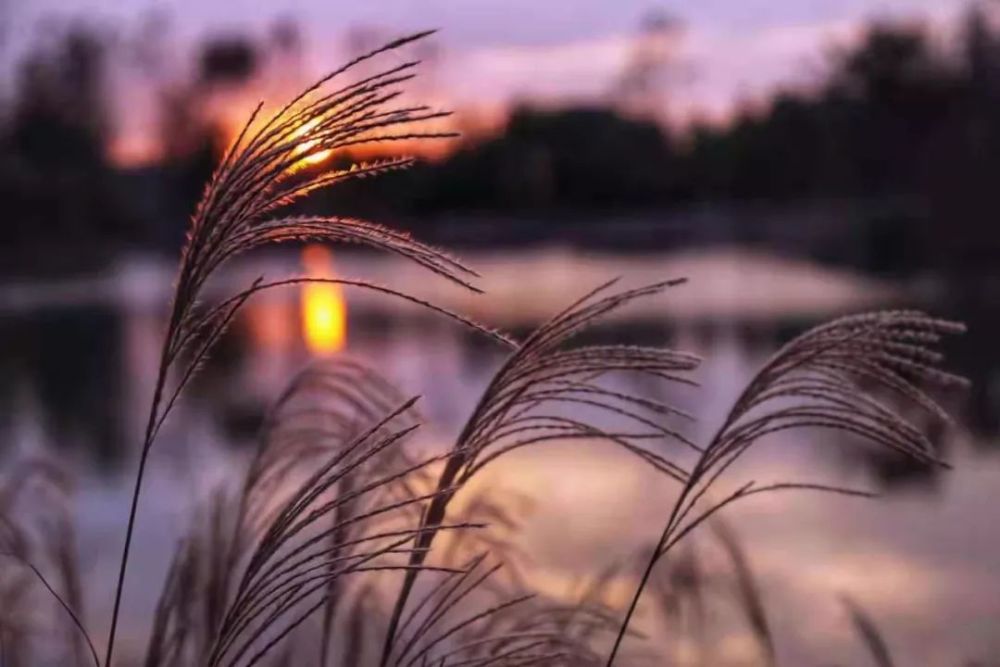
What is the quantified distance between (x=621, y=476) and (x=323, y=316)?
15.1m

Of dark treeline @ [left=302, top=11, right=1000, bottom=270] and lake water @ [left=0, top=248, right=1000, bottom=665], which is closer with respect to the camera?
lake water @ [left=0, top=248, right=1000, bottom=665]

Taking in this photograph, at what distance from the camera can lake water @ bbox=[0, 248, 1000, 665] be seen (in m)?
6.22

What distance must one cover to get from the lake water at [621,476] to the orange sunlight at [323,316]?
26cm

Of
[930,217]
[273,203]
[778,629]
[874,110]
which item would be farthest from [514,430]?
[874,110]

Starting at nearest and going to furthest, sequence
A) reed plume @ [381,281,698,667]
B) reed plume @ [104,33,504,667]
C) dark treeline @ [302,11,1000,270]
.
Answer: reed plume @ [104,33,504,667] < reed plume @ [381,281,698,667] < dark treeline @ [302,11,1000,270]

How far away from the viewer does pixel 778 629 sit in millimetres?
6137

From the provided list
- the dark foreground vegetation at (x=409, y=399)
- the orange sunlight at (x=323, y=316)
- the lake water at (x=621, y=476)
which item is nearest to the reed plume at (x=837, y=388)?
the dark foreground vegetation at (x=409, y=399)

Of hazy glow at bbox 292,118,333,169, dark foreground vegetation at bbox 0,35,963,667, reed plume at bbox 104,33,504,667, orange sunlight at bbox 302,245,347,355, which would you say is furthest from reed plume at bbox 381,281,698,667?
orange sunlight at bbox 302,245,347,355

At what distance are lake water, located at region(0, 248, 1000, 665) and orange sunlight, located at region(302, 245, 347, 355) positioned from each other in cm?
26

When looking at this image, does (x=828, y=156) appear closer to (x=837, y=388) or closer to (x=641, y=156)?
(x=641, y=156)

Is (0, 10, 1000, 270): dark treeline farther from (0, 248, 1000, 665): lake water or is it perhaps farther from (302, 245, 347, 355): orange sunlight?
(0, 248, 1000, 665): lake water

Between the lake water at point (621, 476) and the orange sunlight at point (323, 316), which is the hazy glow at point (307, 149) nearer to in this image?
the lake water at point (621, 476)

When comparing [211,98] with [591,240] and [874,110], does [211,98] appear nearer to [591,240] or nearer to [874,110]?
[591,240]

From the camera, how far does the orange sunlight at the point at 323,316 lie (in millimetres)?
19094
